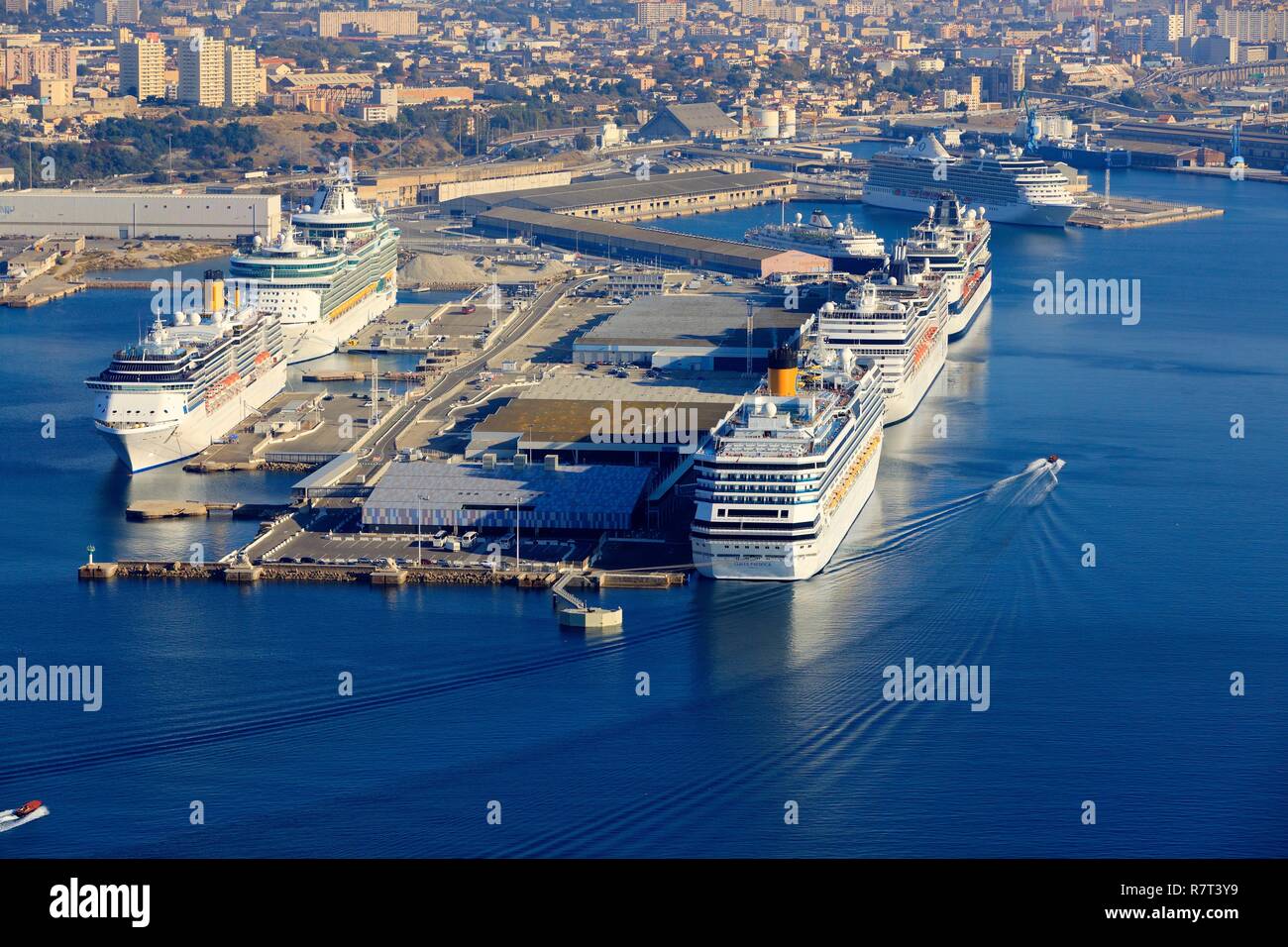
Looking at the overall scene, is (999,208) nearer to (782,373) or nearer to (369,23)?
(782,373)

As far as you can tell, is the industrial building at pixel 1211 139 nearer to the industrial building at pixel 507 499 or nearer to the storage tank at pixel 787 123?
the storage tank at pixel 787 123

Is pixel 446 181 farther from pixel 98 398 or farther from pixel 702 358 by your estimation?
pixel 98 398

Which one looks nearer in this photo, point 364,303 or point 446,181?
point 364,303

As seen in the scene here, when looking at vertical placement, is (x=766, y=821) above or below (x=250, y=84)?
below

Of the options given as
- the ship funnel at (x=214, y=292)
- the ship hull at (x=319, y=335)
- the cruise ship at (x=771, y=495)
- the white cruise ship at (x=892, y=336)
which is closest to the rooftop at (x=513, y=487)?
the cruise ship at (x=771, y=495)

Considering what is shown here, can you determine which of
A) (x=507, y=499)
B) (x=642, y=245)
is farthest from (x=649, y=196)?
(x=507, y=499)

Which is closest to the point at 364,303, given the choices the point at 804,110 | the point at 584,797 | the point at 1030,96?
the point at 584,797
